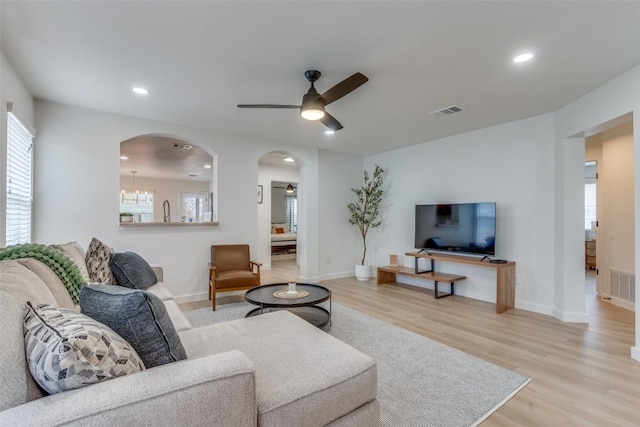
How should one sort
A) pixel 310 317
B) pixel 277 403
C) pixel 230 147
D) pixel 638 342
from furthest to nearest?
pixel 230 147 → pixel 310 317 → pixel 638 342 → pixel 277 403

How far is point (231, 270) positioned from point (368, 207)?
2984 millimetres

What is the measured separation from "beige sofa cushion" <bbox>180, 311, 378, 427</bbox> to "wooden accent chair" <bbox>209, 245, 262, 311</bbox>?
1.88m

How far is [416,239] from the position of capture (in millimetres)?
5102

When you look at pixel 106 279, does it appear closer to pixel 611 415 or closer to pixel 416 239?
pixel 611 415

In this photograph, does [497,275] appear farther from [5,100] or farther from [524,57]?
[5,100]

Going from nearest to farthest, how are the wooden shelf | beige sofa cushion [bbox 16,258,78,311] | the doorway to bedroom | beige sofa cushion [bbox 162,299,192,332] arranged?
beige sofa cushion [bbox 16,258,78,311]
beige sofa cushion [bbox 162,299,192,332]
the wooden shelf
the doorway to bedroom

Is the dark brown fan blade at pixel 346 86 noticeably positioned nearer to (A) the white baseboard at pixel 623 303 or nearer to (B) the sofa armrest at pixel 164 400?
(B) the sofa armrest at pixel 164 400

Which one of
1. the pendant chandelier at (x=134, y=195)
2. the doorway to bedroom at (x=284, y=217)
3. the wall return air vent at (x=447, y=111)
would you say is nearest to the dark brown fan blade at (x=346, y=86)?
the wall return air vent at (x=447, y=111)

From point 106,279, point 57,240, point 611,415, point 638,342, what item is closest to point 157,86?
point 106,279

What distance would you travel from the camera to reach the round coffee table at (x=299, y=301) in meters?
2.79

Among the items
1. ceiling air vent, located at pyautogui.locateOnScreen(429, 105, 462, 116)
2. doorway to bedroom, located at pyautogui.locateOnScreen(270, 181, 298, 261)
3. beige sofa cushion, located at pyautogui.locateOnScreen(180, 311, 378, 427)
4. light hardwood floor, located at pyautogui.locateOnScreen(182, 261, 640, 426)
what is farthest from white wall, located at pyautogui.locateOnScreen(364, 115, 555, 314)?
doorway to bedroom, located at pyautogui.locateOnScreen(270, 181, 298, 261)

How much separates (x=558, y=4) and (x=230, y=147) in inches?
156

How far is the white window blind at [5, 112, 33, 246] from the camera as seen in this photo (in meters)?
2.61

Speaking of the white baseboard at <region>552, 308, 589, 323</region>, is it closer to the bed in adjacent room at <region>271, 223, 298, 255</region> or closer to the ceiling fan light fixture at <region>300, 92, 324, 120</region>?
the ceiling fan light fixture at <region>300, 92, 324, 120</region>
